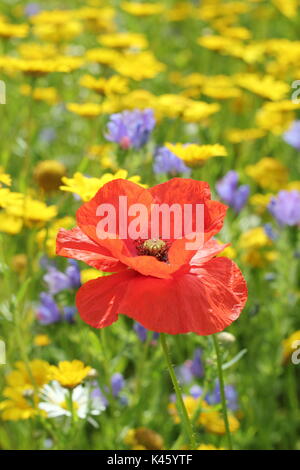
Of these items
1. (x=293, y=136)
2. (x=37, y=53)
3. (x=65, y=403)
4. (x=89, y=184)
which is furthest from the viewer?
(x=37, y=53)

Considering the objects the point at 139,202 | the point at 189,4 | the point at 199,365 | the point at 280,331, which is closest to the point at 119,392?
the point at 199,365

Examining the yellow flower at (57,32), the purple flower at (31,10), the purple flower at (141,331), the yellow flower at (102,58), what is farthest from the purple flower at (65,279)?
the purple flower at (31,10)

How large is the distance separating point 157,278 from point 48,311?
22.0 inches

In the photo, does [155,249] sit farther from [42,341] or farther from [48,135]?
[48,135]

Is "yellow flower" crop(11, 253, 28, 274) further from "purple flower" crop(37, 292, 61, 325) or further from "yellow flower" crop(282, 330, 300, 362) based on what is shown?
"yellow flower" crop(282, 330, 300, 362)

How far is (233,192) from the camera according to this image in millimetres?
1252

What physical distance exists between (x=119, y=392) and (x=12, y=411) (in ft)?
0.54

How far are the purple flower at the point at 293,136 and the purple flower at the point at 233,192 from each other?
424 millimetres

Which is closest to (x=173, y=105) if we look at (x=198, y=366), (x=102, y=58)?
(x=102, y=58)

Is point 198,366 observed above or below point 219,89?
below

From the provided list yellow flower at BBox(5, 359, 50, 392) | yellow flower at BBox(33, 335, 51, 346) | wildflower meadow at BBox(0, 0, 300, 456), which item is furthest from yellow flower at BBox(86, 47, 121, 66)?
yellow flower at BBox(5, 359, 50, 392)

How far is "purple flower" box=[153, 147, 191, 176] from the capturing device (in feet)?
3.53

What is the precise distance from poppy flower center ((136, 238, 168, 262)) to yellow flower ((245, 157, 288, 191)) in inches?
39.0

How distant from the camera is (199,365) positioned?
3.61 feet
